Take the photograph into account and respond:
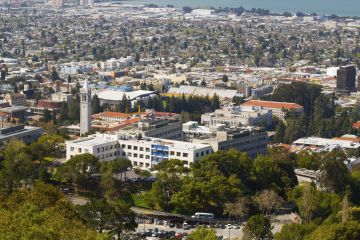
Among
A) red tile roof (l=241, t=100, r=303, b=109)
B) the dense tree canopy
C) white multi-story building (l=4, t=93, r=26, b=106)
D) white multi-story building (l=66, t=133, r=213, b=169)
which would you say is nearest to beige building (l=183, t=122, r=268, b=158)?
white multi-story building (l=66, t=133, r=213, b=169)

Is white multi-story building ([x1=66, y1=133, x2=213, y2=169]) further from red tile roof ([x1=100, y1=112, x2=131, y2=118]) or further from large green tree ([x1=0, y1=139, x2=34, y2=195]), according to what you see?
red tile roof ([x1=100, y1=112, x2=131, y2=118])

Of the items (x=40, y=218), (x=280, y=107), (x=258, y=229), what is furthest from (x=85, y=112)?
(x=40, y=218)

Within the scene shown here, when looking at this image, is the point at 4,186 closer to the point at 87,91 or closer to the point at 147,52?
the point at 87,91

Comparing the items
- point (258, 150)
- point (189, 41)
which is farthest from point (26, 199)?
point (189, 41)

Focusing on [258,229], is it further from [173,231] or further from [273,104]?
[273,104]

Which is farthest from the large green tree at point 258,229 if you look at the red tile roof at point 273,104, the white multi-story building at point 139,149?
the red tile roof at point 273,104
